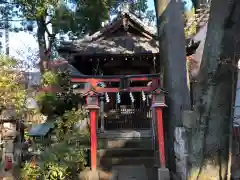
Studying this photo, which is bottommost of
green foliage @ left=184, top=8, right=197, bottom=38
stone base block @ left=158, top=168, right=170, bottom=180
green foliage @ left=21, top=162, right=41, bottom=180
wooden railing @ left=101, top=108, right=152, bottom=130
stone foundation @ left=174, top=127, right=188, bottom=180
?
stone base block @ left=158, top=168, right=170, bottom=180

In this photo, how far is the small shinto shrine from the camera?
8.80 meters

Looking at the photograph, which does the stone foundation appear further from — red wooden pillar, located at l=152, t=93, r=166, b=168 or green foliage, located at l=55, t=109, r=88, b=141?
green foliage, located at l=55, t=109, r=88, b=141

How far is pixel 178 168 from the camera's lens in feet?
23.7

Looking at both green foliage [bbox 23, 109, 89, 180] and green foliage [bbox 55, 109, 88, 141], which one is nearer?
green foliage [bbox 23, 109, 89, 180]

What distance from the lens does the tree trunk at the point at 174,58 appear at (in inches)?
290

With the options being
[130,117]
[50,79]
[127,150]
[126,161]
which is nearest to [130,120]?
[130,117]

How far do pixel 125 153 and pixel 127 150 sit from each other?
0.12m

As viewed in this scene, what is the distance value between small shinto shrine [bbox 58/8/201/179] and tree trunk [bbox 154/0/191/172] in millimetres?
573

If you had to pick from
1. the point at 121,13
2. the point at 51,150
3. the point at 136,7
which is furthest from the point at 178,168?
the point at 136,7

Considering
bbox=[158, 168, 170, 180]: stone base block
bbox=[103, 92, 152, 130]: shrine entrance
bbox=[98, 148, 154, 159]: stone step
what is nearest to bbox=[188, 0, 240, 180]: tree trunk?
bbox=[158, 168, 170, 180]: stone base block

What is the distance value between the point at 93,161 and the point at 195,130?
472 centimetres

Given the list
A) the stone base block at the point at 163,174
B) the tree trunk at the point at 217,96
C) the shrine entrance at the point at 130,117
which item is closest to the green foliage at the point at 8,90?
the shrine entrance at the point at 130,117

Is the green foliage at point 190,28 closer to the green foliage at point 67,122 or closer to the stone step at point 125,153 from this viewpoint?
the stone step at point 125,153

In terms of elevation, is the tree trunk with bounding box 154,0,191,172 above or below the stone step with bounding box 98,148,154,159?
above
